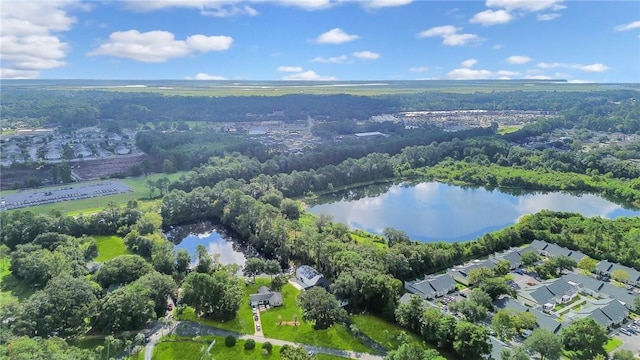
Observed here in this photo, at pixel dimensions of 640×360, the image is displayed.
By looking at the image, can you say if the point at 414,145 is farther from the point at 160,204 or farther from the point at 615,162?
the point at 160,204

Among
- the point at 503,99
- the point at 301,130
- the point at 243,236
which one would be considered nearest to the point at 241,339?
the point at 243,236

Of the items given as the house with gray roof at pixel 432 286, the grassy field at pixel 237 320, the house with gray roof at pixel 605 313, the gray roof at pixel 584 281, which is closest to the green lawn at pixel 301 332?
the grassy field at pixel 237 320

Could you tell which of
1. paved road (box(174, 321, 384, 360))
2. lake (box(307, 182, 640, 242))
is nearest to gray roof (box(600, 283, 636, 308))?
lake (box(307, 182, 640, 242))

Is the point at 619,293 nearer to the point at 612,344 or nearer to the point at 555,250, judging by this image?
the point at 612,344

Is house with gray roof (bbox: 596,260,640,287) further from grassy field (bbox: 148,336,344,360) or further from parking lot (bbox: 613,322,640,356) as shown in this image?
grassy field (bbox: 148,336,344,360)

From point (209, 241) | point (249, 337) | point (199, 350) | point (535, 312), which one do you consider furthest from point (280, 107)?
point (535, 312)

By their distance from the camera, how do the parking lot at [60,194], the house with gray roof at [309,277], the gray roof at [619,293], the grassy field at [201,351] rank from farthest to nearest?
the parking lot at [60,194] < the house with gray roof at [309,277] < the gray roof at [619,293] < the grassy field at [201,351]

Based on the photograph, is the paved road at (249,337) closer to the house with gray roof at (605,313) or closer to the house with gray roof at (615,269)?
the house with gray roof at (605,313)
